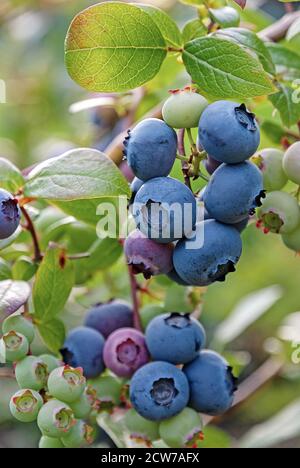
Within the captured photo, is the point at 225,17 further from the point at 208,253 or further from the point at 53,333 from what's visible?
the point at 53,333

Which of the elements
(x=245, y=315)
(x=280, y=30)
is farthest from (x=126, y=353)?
(x=245, y=315)

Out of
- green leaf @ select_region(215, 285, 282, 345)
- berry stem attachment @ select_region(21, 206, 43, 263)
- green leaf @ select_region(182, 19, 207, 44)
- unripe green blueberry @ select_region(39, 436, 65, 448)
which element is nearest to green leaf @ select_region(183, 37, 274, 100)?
green leaf @ select_region(182, 19, 207, 44)

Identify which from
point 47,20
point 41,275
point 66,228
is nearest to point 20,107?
point 47,20

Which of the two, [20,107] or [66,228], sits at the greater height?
[66,228]

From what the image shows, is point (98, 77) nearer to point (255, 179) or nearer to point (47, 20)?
point (255, 179)

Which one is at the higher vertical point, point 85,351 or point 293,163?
point 293,163

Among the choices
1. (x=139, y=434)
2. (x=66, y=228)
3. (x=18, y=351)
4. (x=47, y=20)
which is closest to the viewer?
(x=18, y=351)

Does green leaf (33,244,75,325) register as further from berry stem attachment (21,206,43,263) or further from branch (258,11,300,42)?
branch (258,11,300,42)
